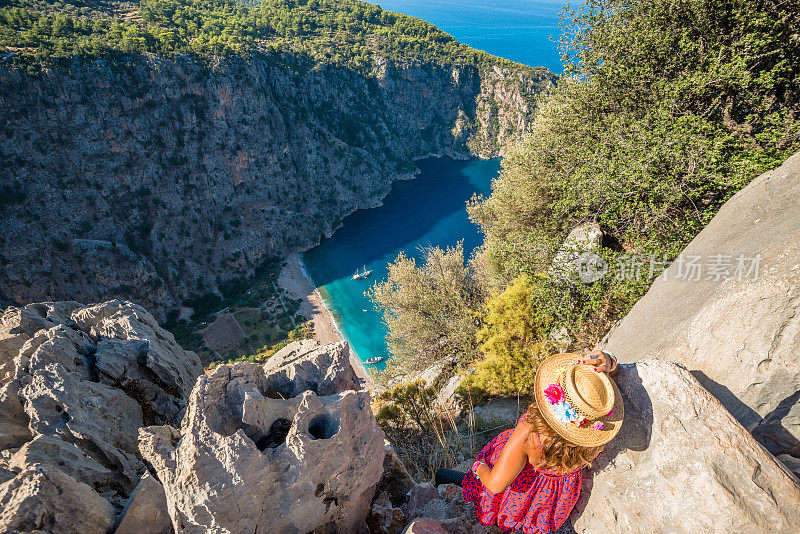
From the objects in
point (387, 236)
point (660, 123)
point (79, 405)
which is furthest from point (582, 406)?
point (387, 236)

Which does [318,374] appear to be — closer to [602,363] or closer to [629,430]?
[602,363]

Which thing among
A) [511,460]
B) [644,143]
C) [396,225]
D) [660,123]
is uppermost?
[660,123]

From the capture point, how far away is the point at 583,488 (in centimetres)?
450

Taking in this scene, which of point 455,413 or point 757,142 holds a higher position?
point 757,142

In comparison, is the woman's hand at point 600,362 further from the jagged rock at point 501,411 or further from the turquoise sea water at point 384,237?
the turquoise sea water at point 384,237

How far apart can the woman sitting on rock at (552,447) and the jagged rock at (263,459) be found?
1.99 m

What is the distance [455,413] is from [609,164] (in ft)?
27.9

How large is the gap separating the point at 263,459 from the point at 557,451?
366 centimetres

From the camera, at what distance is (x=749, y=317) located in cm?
480

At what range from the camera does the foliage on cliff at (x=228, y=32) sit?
53312 millimetres

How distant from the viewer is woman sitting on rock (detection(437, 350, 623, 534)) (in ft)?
12.0

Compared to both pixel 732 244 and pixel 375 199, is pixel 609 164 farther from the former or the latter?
pixel 375 199

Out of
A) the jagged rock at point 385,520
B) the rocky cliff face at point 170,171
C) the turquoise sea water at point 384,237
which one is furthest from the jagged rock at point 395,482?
the rocky cliff face at point 170,171

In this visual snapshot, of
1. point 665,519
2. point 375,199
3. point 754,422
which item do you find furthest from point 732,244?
point 375,199
